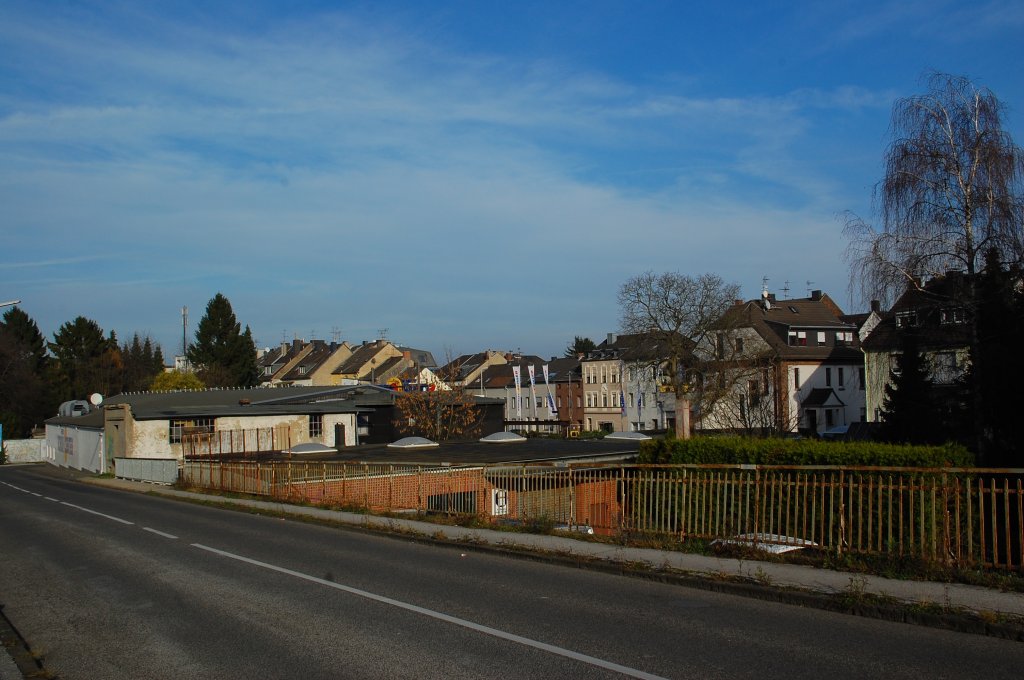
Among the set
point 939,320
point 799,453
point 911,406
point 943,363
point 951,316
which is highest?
point 951,316

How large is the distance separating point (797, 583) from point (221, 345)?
11086 centimetres

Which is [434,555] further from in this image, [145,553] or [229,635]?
[229,635]

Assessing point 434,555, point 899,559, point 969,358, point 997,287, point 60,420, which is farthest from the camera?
point 60,420

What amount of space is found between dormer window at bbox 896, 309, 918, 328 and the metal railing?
10.3 meters

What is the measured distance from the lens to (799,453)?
15141 mm

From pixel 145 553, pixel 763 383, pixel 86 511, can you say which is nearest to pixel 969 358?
pixel 145 553

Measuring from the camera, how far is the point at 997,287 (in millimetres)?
25938

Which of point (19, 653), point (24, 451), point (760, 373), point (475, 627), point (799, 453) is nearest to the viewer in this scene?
point (19, 653)

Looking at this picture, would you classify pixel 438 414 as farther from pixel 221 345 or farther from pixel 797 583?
pixel 221 345

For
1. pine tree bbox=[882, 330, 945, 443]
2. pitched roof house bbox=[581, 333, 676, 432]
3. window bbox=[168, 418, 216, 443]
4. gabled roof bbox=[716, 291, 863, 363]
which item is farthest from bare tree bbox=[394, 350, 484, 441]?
pine tree bbox=[882, 330, 945, 443]

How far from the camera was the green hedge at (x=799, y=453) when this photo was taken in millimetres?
13883

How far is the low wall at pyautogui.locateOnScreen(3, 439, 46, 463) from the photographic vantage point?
7950 centimetres

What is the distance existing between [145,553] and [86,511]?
37.7ft

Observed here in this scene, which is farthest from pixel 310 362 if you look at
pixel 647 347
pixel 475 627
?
pixel 475 627
